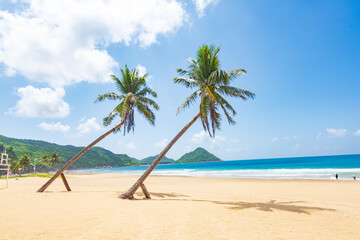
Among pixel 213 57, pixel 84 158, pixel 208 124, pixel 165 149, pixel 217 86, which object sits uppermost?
pixel 213 57

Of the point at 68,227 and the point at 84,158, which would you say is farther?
the point at 84,158

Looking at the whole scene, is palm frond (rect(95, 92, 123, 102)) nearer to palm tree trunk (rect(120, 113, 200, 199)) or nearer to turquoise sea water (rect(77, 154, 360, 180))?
palm tree trunk (rect(120, 113, 200, 199))

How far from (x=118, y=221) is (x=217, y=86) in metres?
8.32

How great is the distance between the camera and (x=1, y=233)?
4289 millimetres

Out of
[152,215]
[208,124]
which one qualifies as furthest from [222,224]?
[208,124]

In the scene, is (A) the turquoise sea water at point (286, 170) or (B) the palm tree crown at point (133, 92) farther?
(A) the turquoise sea water at point (286, 170)

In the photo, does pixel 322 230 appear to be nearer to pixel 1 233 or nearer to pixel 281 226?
pixel 281 226

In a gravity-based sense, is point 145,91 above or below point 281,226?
above

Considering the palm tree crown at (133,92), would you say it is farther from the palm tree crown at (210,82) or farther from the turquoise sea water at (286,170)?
the turquoise sea water at (286,170)

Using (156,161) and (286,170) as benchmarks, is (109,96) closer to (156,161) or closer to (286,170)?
(156,161)

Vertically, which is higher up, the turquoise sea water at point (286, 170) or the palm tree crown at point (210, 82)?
the palm tree crown at point (210, 82)

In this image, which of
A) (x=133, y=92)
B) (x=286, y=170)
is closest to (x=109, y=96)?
(x=133, y=92)

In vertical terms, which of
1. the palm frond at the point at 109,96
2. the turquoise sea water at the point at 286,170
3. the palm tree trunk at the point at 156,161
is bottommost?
the turquoise sea water at the point at 286,170

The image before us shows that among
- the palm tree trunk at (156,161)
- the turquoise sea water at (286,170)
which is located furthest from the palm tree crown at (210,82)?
the turquoise sea water at (286,170)
